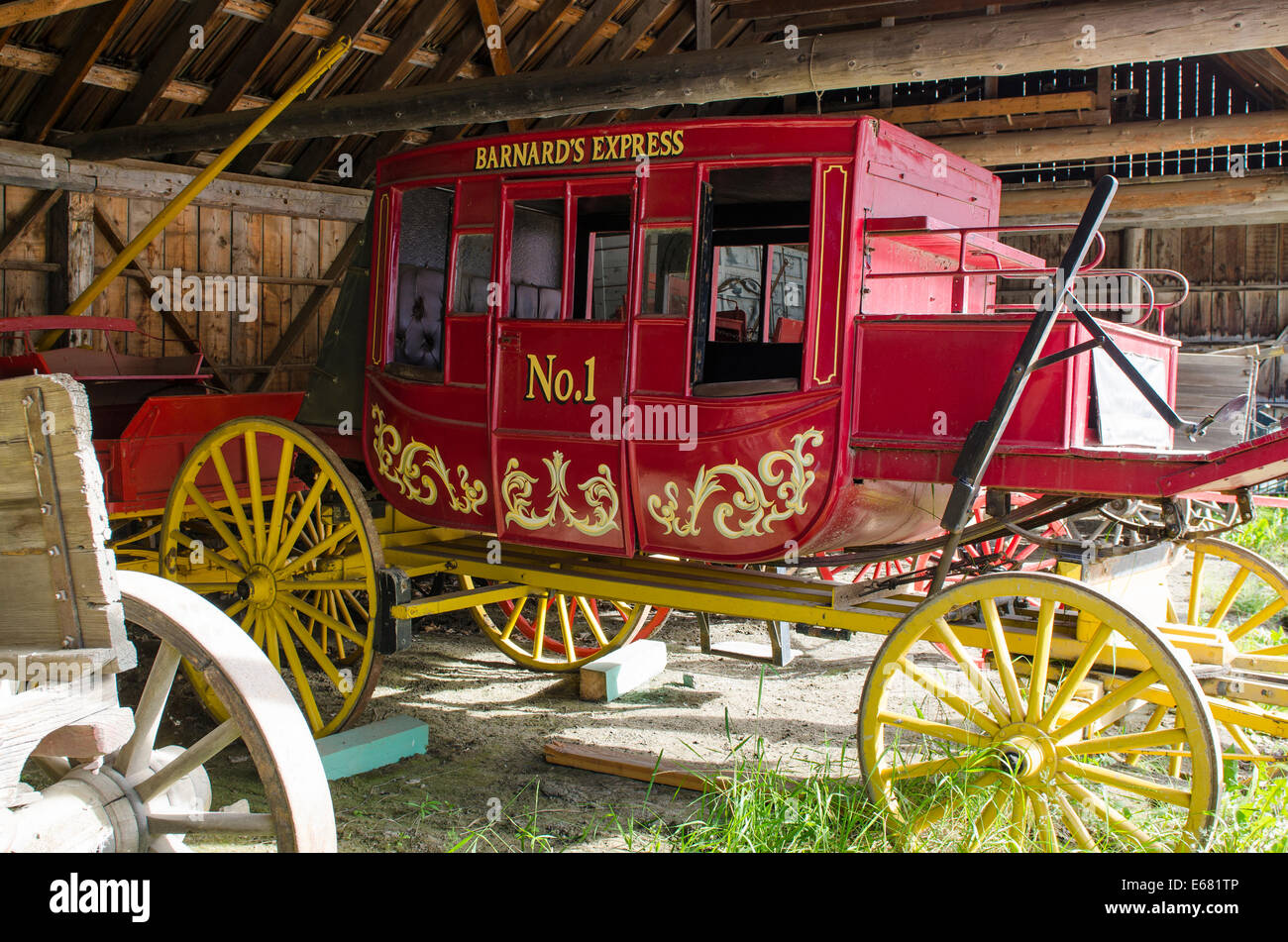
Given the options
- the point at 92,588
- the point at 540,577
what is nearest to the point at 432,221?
the point at 540,577

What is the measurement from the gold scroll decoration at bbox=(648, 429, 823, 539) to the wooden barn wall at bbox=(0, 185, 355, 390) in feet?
19.7

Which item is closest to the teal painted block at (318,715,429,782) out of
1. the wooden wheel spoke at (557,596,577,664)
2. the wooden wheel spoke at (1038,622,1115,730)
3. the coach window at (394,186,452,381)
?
the wooden wheel spoke at (557,596,577,664)

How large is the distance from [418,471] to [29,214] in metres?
5.14

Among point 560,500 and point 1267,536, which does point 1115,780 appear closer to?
point 560,500

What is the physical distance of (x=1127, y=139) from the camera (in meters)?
8.10

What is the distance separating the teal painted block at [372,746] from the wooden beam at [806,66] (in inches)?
145

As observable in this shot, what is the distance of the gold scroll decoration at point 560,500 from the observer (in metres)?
3.94

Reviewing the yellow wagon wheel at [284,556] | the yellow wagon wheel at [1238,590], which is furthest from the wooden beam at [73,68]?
the yellow wagon wheel at [1238,590]

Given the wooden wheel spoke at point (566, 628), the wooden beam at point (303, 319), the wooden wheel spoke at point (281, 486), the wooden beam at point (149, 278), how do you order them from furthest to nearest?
1. the wooden beam at point (303, 319)
2. the wooden beam at point (149, 278)
3. the wooden wheel spoke at point (566, 628)
4. the wooden wheel spoke at point (281, 486)

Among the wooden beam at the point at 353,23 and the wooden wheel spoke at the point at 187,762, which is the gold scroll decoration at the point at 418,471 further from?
the wooden beam at the point at 353,23

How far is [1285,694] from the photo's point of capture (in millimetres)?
3217

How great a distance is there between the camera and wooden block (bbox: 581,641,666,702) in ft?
17.4

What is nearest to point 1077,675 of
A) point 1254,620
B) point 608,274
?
point 1254,620

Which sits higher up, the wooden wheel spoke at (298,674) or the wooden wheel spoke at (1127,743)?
the wooden wheel spoke at (1127,743)
